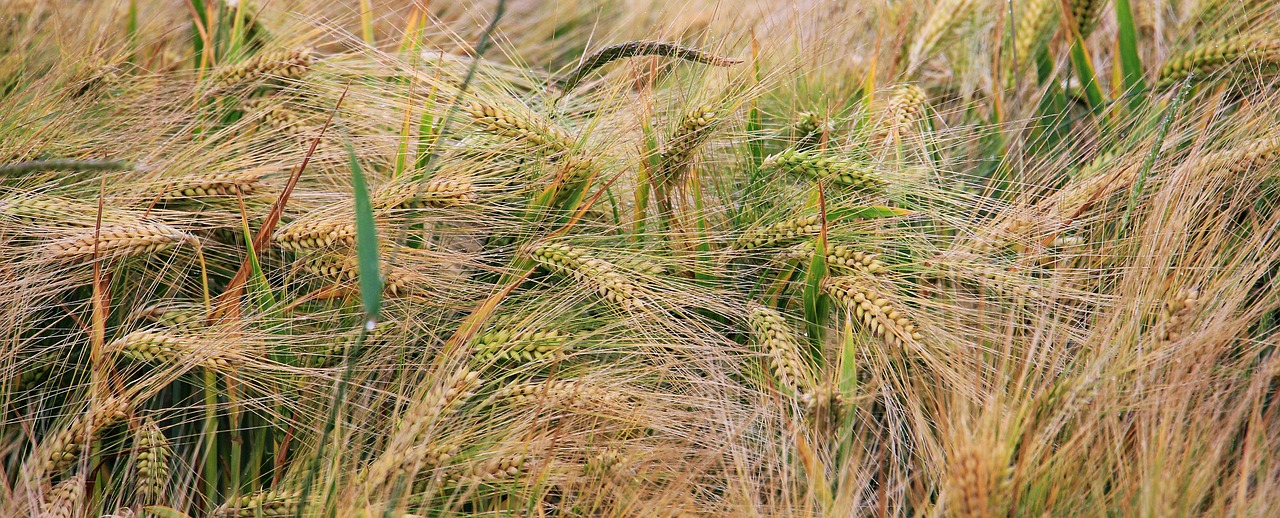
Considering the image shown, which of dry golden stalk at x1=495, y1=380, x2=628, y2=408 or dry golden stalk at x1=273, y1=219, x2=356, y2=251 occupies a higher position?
dry golden stalk at x1=273, y1=219, x2=356, y2=251

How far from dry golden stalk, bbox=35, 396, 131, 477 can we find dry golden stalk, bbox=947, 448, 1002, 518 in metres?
0.92

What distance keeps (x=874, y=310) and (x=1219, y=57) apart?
737 millimetres

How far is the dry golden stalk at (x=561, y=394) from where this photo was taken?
0.94 metres

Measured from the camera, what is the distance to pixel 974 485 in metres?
Result: 0.78

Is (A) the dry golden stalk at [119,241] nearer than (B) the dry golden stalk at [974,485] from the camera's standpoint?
No

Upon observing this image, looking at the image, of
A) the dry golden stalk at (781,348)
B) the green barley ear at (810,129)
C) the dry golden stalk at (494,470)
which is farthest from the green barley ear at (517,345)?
the green barley ear at (810,129)

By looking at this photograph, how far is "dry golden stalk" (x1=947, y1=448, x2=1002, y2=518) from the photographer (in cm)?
78

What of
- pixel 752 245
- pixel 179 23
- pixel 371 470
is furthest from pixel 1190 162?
pixel 179 23

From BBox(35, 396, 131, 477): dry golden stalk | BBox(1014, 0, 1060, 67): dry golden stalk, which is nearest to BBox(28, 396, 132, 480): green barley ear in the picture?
BBox(35, 396, 131, 477): dry golden stalk

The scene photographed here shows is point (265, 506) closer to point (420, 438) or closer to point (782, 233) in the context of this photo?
point (420, 438)

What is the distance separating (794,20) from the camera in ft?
4.42

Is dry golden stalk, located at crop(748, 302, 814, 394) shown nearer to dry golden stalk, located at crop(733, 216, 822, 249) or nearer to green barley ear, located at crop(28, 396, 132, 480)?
dry golden stalk, located at crop(733, 216, 822, 249)

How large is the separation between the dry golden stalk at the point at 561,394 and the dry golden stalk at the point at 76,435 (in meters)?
0.45

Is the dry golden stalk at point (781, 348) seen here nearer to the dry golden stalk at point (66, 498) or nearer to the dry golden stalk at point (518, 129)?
the dry golden stalk at point (518, 129)
